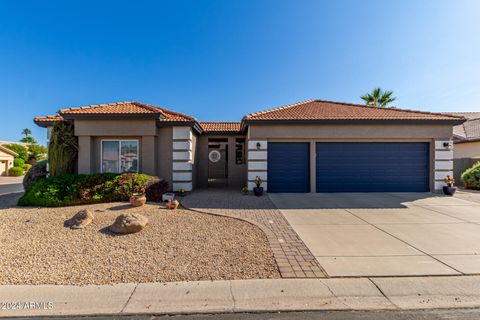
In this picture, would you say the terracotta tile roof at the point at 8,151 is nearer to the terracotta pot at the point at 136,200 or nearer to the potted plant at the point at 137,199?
the potted plant at the point at 137,199

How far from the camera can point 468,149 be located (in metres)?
17.0

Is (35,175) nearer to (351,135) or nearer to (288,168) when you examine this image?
(288,168)

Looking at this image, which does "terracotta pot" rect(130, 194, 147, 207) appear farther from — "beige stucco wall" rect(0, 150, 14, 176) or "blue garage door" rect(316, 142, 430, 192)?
"beige stucco wall" rect(0, 150, 14, 176)

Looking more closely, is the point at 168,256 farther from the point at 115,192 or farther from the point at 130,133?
the point at 130,133

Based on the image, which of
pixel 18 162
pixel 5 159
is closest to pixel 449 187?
pixel 5 159

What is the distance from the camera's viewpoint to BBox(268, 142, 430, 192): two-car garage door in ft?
36.0

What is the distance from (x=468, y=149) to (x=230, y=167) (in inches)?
755

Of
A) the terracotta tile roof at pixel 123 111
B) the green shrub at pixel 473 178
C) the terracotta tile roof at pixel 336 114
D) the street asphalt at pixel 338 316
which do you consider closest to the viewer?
the street asphalt at pixel 338 316

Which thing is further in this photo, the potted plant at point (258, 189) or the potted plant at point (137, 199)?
the potted plant at point (258, 189)

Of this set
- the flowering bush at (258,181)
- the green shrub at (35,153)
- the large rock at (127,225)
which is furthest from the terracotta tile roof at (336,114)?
the green shrub at (35,153)

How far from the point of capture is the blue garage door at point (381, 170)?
10953 millimetres

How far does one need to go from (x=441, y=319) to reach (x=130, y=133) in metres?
11.1

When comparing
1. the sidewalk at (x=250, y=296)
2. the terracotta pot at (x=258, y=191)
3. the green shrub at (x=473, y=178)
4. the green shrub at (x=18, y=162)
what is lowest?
the sidewalk at (x=250, y=296)

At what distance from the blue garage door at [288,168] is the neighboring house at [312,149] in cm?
5
